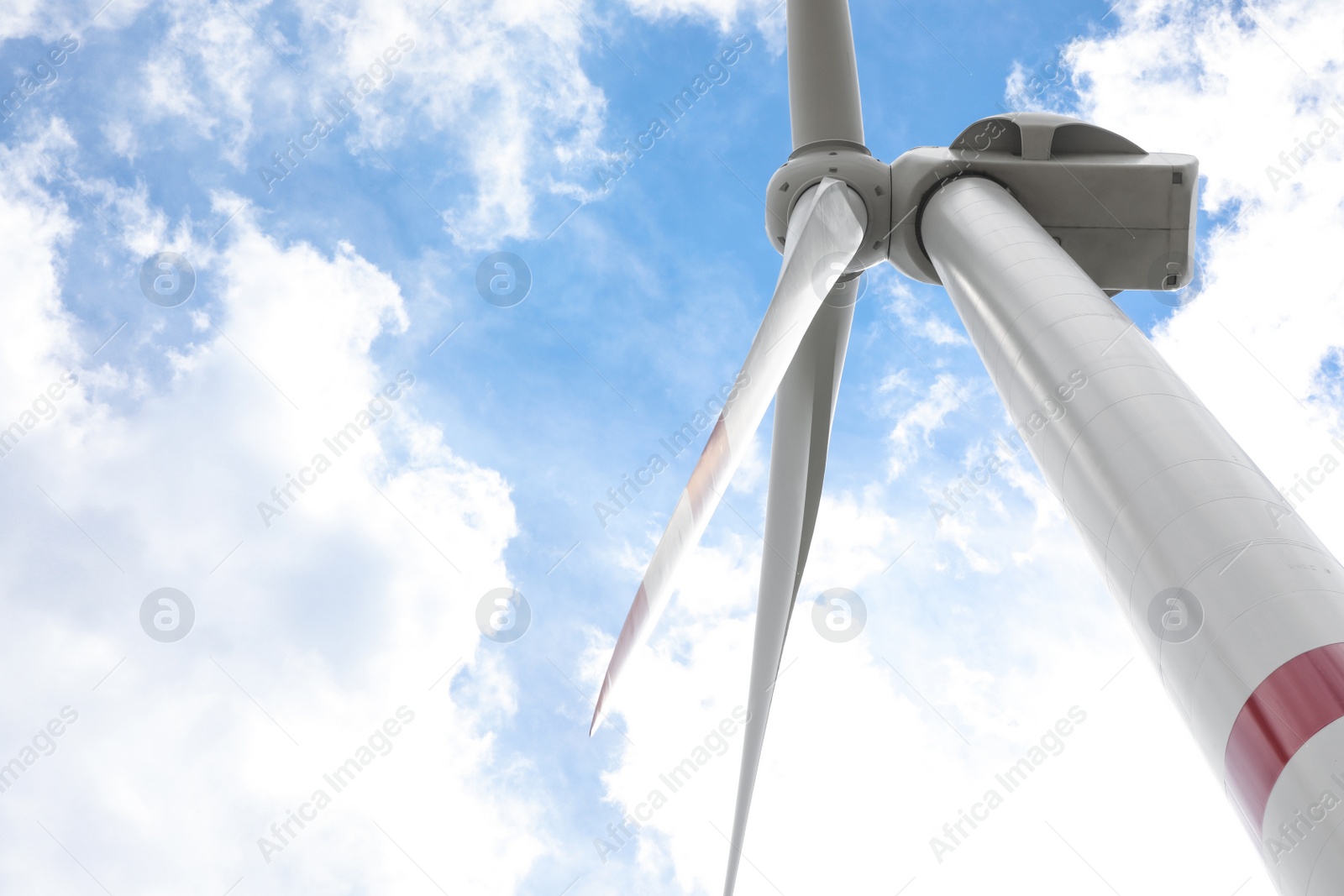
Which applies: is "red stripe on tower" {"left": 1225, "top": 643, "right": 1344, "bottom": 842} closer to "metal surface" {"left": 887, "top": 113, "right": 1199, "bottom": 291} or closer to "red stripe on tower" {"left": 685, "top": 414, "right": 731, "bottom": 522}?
"red stripe on tower" {"left": 685, "top": 414, "right": 731, "bottom": 522}

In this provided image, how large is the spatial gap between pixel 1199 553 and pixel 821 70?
11990 millimetres

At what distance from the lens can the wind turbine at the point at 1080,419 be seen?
511 centimetres

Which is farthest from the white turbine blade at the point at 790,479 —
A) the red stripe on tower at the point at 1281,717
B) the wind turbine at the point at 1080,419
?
the red stripe on tower at the point at 1281,717

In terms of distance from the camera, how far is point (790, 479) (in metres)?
14.2

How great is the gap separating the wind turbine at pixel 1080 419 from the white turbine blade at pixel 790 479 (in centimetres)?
3

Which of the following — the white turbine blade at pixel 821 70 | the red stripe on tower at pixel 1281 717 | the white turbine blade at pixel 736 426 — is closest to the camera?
the red stripe on tower at pixel 1281 717

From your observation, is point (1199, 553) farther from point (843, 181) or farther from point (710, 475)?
point (843, 181)

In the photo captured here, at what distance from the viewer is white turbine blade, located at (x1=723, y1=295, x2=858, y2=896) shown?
1431 centimetres

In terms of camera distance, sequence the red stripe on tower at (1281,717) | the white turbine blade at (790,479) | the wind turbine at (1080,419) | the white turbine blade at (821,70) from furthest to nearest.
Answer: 1. the white turbine blade at (821,70)
2. the white turbine blade at (790,479)
3. the wind turbine at (1080,419)
4. the red stripe on tower at (1281,717)

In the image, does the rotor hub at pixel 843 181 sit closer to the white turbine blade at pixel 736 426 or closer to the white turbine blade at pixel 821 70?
the white turbine blade at pixel 821 70

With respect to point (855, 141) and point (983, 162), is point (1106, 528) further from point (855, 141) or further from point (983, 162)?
point (855, 141)

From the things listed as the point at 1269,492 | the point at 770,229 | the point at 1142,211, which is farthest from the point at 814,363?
the point at 1269,492

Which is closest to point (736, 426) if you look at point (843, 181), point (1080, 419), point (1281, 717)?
point (1080, 419)

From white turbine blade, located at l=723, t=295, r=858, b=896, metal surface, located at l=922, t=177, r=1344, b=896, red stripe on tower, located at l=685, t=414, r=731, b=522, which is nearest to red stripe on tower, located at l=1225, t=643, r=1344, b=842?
metal surface, located at l=922, t=177, r=1344, b=896
